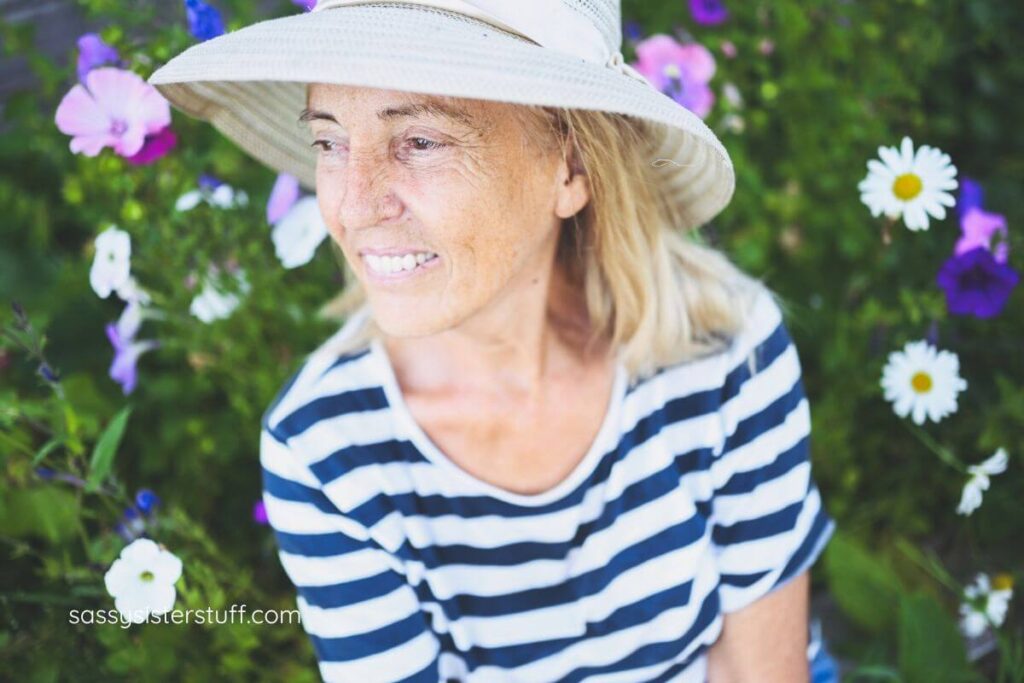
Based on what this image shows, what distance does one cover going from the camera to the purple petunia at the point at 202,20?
133 centimetres

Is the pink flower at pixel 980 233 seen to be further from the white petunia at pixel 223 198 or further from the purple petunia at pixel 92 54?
the purple petunia at pixel 92 54

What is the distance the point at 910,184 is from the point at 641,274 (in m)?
0.44

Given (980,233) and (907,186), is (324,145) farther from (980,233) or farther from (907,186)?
(980,233)

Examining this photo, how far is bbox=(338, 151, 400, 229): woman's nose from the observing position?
3.80ft

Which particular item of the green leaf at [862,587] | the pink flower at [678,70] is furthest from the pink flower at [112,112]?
the green leaf at [862,587]

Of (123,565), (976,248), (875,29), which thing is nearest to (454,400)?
(123,565)

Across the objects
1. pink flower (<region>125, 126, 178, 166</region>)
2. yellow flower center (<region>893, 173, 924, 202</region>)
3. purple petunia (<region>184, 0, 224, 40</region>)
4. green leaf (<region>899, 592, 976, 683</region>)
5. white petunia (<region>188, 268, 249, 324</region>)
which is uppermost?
purple petunia (<region>184, 0, 224, 40</region>)

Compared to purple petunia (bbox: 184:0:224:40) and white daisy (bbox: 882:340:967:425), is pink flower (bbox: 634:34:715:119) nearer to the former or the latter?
white daisy (bbox: 882:340:967:425)

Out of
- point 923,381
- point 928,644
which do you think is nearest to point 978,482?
point 923,381

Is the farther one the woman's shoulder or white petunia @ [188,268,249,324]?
white petunia @ [188,268,249,324]

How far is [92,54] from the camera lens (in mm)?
1437

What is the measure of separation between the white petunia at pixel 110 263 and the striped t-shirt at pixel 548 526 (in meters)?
0.31

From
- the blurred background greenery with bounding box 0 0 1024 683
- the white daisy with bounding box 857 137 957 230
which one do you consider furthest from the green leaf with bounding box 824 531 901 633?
the white daisy with bounding box 857 137 957 230

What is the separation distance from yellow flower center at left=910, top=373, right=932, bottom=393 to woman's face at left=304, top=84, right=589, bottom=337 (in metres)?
0.73
